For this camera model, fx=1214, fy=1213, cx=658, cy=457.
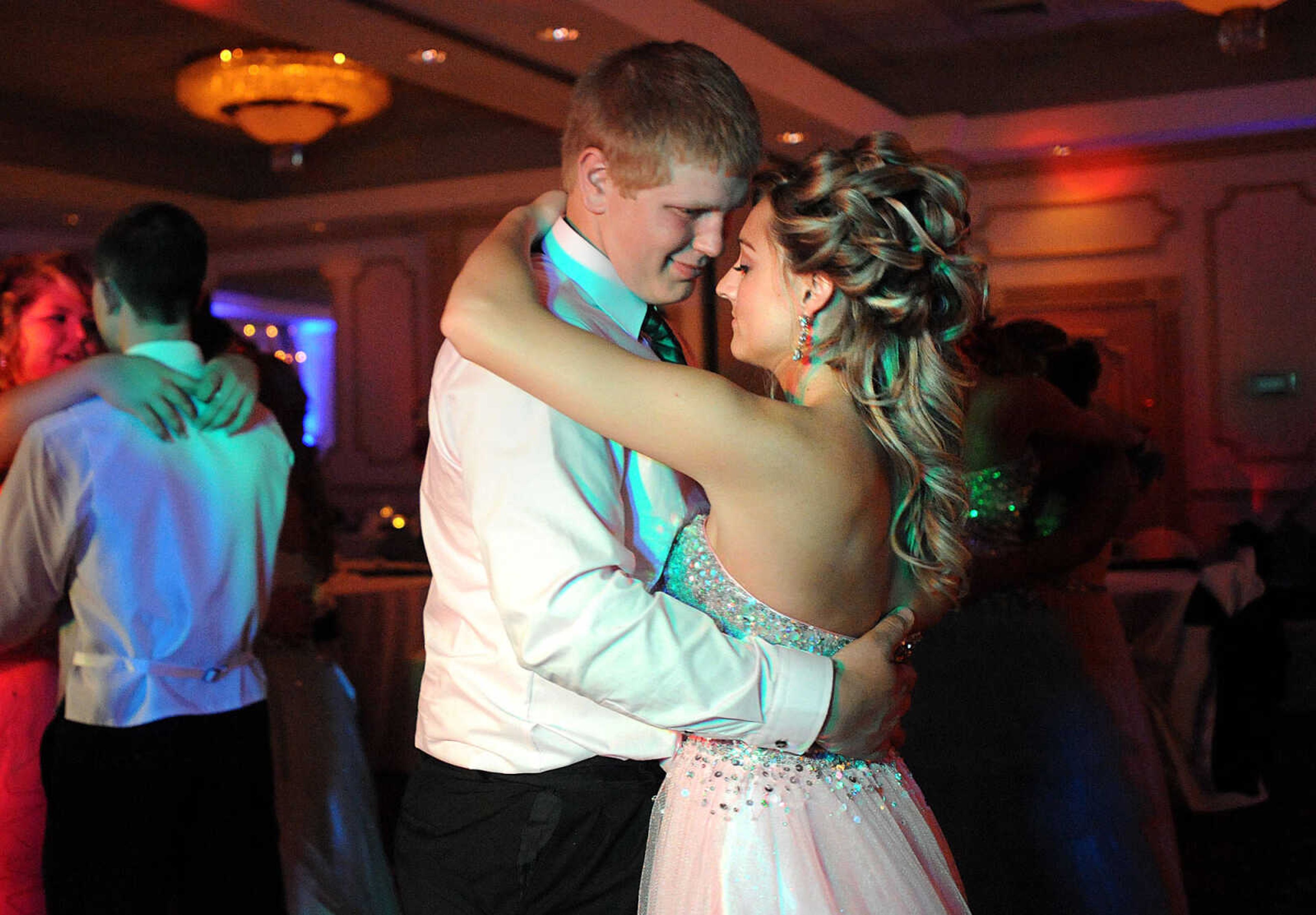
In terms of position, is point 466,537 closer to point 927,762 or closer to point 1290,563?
point 927,762

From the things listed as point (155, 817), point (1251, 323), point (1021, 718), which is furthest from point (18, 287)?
point (1251, 323)

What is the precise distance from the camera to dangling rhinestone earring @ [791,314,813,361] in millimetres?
1462

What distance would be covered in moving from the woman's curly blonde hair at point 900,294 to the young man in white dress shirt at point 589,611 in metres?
0.12

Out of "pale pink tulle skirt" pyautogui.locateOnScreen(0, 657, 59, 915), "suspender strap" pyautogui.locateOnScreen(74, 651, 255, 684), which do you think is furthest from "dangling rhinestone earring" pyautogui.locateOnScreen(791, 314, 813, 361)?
"pale pink tulle skirt" pyautogui.locateOnScreen(0, 657, 59, 915)

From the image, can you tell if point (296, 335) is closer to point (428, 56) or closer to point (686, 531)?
point (428, 56)

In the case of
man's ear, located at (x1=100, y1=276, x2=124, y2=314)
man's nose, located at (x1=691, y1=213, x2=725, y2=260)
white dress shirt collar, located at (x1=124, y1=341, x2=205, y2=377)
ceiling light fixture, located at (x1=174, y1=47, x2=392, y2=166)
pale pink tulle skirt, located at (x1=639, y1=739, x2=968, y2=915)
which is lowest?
pale pink tulle skirt, located at (x1=639, y1=739, x2=968, y2=915)

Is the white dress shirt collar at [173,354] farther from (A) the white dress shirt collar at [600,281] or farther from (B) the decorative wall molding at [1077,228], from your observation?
(B) the decorative wall molding at [1077,228]

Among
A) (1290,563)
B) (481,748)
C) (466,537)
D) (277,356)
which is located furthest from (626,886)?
(1290,563)

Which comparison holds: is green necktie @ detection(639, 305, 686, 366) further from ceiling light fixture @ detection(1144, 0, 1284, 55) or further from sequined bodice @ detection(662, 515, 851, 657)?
ceiling light fixture @ detection(1144, 0, 1284, 55)

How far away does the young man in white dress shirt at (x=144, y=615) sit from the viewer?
6.59ft

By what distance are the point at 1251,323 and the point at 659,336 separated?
705 centimetres

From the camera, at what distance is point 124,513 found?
2.07 meters

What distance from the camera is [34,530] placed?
6.57 ft

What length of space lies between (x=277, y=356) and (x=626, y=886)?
228 cm
